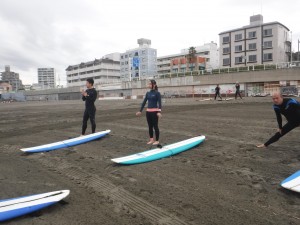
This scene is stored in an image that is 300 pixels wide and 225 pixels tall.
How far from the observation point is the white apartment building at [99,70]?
343 ft

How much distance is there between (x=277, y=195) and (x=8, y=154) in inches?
259

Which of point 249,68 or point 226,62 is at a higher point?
point 226,62

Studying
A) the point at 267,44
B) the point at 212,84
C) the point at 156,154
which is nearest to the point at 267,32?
the point at 267,44

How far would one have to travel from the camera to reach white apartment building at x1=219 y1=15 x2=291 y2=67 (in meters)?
54.8

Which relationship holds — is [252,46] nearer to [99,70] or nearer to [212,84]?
[212,84]

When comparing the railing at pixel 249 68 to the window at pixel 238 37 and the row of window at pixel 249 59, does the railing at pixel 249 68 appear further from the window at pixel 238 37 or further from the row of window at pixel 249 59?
the window at pixel 238 37

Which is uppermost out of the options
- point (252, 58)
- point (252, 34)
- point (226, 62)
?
point (252, 34)

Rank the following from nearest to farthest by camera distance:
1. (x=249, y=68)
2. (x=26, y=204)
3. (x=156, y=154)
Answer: (x=26, y=204), (x=156, y=154), (x=249, y=68)

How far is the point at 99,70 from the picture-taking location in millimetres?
104688

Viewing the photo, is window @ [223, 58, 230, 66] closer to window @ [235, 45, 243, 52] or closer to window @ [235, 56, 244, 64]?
window @ [235, 56, 244, 64]

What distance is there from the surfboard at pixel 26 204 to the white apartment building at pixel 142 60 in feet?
326

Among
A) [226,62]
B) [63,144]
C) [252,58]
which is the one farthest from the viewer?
[226,62]

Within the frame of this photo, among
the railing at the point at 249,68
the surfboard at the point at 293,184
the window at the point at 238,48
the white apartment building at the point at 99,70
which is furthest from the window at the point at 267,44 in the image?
the white apartment building at the point at 99,70

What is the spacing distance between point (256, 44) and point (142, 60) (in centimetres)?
5618
